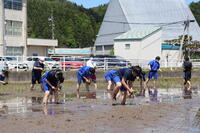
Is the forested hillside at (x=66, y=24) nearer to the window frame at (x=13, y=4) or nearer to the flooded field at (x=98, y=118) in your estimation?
the window frame at (x=13, y=4)

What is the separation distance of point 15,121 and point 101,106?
3.87m

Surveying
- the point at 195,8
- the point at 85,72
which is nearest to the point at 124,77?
the point at 85,72

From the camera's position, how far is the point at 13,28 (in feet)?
144

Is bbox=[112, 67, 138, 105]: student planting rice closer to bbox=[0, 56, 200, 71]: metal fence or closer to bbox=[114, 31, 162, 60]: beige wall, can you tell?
bbox=[0, 56, 200, 71]: metal fence

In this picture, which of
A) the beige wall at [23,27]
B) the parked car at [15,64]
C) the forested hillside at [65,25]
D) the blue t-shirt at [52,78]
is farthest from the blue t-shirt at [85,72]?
the forested hillside at [65,25]

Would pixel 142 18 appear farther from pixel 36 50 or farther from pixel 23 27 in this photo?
pixel 23 27

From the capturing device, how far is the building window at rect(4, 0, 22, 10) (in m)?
42.5

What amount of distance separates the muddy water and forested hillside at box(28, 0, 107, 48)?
75.0 m

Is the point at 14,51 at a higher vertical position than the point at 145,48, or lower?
lower

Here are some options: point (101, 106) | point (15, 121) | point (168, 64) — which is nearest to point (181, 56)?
point (168, 64)

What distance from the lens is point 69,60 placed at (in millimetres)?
33844

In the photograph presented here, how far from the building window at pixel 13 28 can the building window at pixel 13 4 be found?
1486 mm

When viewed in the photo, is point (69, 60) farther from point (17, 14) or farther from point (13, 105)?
point (13, 105)

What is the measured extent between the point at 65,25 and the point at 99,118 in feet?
287
